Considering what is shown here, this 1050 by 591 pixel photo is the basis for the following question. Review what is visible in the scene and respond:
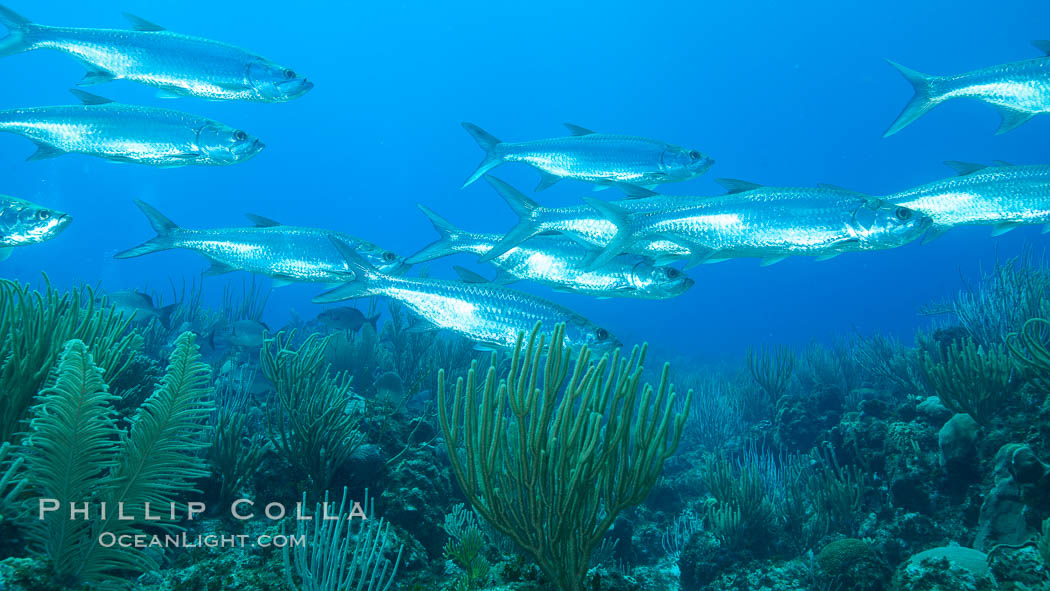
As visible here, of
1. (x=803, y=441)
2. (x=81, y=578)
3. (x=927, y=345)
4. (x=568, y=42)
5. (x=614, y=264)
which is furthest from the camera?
(x=568, y=42)

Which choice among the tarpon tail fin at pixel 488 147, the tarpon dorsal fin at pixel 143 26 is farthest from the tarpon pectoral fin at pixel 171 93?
the tarpon tail fin at pixel 488 147

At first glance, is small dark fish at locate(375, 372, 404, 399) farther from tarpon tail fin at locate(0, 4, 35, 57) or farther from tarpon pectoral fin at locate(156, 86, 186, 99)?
tarpon tail fin at locate(0, 4, 35, 57)

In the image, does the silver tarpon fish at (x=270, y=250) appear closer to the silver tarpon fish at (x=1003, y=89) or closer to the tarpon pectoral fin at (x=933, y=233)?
the tarpon pectoral fin at (x=933, y=233)

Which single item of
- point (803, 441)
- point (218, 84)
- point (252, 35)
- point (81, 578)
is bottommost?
point (81, 578)

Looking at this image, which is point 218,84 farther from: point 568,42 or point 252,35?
point 252,35

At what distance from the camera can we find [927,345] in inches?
400

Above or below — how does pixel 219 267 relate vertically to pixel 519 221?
below

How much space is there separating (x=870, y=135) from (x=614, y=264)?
95.7 metres

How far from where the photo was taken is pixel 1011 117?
6.25 m

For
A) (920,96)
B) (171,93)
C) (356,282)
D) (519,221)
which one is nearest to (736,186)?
(519,221)

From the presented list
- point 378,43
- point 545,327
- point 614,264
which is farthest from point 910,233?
point 378,43

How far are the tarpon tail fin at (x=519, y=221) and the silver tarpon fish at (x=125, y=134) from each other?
3.10 meters

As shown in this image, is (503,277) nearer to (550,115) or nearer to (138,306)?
(138,306)

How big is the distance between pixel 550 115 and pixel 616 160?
91.5 m
